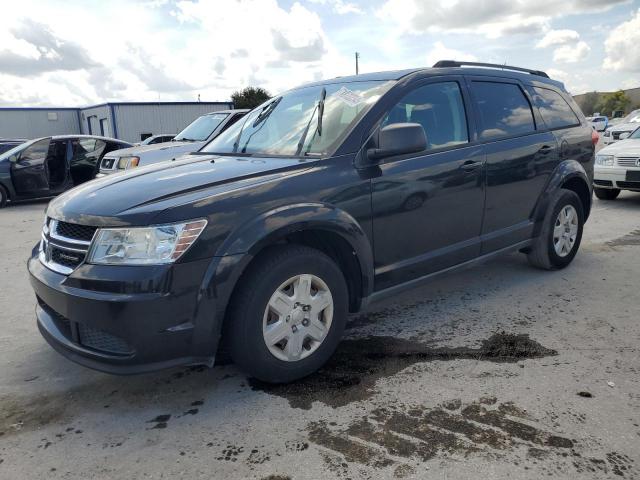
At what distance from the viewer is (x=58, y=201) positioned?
3.19m

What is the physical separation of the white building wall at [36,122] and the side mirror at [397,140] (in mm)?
39626

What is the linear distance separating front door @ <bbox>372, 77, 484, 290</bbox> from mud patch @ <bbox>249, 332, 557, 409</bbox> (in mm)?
454

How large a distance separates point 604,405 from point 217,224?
225cm

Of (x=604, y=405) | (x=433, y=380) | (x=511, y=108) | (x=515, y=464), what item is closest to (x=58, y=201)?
(x=433, y=380)

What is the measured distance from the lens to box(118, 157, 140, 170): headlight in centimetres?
859

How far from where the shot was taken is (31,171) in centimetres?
1137

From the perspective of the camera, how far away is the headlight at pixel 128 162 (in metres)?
8.59

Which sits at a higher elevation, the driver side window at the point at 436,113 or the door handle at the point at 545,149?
the driver side window at the point at 436,113

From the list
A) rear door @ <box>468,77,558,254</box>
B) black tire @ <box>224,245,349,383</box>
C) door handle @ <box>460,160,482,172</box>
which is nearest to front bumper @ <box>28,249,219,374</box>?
black tire @ <box>224,245,349,383</box>

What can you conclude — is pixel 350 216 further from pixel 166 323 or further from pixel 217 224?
pixel 166 323

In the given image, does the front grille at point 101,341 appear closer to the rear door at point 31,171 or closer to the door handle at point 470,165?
the door handle at point 470,165

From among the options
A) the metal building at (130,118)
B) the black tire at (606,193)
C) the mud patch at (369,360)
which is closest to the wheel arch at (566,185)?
the mud patch at (369,360)

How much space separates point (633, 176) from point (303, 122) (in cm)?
692

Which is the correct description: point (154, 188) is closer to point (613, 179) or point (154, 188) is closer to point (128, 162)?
point (128, 162)
